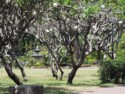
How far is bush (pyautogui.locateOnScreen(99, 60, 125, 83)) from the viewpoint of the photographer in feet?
74.0

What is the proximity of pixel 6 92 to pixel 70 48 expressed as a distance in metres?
6.22

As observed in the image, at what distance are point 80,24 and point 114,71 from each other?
3372mm

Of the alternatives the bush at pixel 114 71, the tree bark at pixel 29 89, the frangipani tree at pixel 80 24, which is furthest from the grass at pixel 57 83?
the tree bark at pixel 29 89

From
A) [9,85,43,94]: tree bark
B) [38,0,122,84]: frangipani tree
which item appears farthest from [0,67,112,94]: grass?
[9,85,43,94]: tree bark

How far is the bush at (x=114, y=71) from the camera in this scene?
22.5m

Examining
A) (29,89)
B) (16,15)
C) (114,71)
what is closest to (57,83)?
(114,71)

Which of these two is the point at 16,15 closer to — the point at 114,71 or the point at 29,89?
the point at 29,89

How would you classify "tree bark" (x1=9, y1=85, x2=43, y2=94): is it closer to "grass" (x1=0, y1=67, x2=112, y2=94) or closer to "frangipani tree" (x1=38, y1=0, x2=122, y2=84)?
"frangipani tree" (x1=38, y1=0, x2=122, y2=84)

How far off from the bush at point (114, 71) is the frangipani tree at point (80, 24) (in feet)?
4.31

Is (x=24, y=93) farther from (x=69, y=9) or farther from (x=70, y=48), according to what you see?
(x=70, y=48)

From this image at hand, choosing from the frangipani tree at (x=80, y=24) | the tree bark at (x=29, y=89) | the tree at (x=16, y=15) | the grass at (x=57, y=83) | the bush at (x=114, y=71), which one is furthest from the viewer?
the bush at (x=114, y=71)

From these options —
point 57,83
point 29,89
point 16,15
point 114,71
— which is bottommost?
point 57,83

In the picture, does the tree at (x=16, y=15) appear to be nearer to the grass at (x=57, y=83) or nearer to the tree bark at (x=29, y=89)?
the grass at (x=57, y=83)

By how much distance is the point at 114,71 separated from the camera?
22656 millimetres
